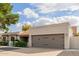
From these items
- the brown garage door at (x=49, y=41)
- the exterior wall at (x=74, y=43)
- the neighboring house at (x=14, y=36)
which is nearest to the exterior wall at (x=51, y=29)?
the brown garage door at (x=49, y=41)

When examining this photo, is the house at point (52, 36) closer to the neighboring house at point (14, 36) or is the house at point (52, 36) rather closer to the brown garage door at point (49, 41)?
the brown garage door at point (49, 41)

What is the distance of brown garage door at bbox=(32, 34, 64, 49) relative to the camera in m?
28.9

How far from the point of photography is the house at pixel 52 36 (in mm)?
28603

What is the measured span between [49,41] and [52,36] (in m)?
0.79

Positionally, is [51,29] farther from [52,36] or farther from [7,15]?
[7,15]

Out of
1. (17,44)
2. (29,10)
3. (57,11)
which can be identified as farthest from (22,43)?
(57,11)

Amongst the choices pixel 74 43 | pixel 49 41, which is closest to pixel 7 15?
pixel 49 41

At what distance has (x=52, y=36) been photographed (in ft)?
98.0

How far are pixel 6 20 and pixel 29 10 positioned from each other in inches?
282

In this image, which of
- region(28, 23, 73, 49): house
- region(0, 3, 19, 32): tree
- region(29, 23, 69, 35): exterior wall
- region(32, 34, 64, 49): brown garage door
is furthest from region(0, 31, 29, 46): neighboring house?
region(0, 3, 19, 32): tree

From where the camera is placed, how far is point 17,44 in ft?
114

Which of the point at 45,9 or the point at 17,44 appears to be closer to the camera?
the point at 45,9

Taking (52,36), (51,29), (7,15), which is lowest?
(52,36)

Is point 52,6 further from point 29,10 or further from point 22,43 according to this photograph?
point 22,43
